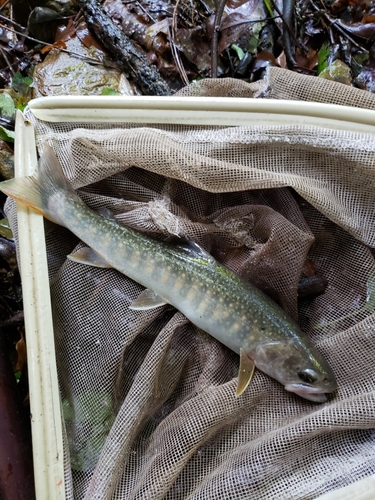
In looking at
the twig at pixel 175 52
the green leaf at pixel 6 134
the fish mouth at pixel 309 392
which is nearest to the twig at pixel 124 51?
the twig at pixel 175 52

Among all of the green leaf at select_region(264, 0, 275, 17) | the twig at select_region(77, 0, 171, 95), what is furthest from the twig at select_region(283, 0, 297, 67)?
the twig at select_region(77, 0, 171, 95)

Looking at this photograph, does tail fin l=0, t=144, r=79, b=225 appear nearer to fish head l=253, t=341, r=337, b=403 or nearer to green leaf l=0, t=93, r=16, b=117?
green leaf l=0, t=93, r=16, b=117

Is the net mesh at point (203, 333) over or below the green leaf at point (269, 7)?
below

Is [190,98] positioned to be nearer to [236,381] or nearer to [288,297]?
[288,297]

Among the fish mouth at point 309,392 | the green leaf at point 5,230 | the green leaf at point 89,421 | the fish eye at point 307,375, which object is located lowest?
the green leaf at point 89,421

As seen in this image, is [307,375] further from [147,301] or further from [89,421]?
[89,421]

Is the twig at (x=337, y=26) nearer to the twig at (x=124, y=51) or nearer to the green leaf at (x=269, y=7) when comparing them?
the green leaf at (x=269, y=7)

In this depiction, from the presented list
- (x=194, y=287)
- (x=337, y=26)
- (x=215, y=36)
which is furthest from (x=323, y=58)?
(x=194, y=287)

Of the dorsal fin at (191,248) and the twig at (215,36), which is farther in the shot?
the twig at (215,36)
